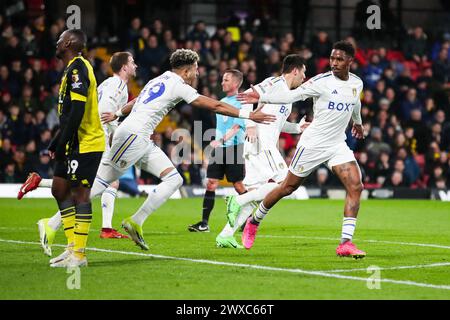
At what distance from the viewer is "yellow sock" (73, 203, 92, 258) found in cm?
899

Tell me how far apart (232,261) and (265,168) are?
3020 mm

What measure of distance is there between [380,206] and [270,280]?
41.9ft

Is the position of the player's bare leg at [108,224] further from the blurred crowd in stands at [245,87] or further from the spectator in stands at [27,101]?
the spectator in stands at [27,101]

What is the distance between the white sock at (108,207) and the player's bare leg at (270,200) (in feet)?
7.76

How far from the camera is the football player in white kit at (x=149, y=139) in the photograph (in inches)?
415

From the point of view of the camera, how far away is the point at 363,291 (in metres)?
7.64

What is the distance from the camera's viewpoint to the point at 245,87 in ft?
81.1

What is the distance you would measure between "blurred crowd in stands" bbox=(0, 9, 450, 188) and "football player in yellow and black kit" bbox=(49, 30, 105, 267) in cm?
1241

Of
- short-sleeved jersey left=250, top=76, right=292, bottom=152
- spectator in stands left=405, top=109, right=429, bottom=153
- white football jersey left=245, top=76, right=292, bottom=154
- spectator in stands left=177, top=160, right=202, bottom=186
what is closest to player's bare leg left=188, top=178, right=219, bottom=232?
white football jersey left=245, top=76, right=292, bottom=154

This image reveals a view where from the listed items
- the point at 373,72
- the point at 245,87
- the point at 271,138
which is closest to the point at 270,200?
the point at 271,138

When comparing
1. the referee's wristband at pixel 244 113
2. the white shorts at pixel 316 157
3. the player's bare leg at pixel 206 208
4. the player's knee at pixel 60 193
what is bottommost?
the player's bare leg at pixel 206 208

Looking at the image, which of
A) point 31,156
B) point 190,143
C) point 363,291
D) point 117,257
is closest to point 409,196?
point 190,143

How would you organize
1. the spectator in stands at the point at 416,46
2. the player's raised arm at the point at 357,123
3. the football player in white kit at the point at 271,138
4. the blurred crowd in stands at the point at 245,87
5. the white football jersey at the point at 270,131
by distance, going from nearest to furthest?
the player's raised arm at the point at 357,123 < the football player in white kit at the point at 271,138 < the white football jersey at the point at 270,131 < the blurred crowd in stands at the point at 245,87 < the spectator in stands at the point at 416,46

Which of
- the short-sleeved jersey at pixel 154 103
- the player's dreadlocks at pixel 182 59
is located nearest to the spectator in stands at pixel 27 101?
the short-sleeved jersey at pixel 154 103
